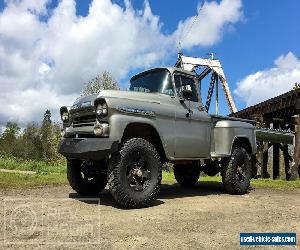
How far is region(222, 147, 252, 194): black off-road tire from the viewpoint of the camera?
28.0ft

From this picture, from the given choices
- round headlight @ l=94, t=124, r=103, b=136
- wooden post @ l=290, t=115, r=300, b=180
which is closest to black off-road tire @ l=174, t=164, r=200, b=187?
round headlight @ l=94, t=124, r=103, b=136

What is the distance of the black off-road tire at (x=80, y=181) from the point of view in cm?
761

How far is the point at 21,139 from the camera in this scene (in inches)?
3041

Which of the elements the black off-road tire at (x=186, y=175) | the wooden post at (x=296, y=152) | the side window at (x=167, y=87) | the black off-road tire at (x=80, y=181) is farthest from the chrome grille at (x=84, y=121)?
the wooden post at (x=296, y=152)

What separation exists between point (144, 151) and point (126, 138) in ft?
1.59

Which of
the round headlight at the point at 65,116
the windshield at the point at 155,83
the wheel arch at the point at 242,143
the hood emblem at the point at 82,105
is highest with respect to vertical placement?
the windshield at the point at 155,83

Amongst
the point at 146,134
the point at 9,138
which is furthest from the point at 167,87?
the point at 9,138

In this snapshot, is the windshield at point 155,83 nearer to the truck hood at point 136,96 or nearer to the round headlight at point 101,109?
the truck hood at point 136,96

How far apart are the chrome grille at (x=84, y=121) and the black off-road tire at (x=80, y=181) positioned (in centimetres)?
89

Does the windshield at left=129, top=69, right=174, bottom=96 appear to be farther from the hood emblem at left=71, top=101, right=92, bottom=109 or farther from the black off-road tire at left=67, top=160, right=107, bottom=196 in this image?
the black off-road tire at left=67, top=160, right=107, bottom=196

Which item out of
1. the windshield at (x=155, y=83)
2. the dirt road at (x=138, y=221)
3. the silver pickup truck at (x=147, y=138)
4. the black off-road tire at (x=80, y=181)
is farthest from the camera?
the windshield at (x=155, y=83)

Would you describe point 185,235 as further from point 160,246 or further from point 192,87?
point 192,87

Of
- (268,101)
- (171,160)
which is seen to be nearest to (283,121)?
(268,101)

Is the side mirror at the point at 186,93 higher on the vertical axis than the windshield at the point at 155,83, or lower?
lower
